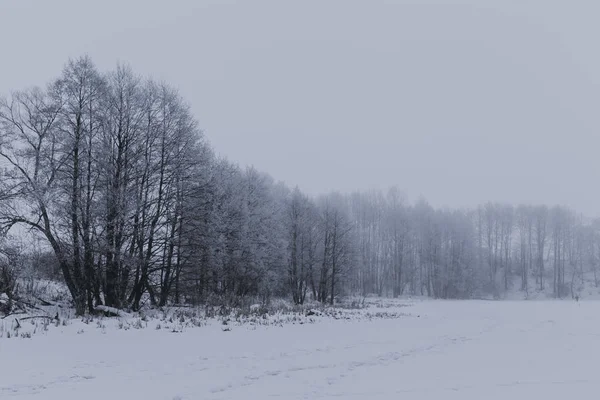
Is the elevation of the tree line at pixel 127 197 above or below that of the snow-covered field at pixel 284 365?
above

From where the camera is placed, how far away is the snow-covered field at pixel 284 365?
262 inches

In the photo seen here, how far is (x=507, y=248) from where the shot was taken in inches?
3410

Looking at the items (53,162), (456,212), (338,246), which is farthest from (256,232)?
(456,212)

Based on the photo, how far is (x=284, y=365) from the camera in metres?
8.86

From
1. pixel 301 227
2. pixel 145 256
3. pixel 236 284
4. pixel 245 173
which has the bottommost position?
pixel 236 284

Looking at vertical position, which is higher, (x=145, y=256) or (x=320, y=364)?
(x=145, y=256)

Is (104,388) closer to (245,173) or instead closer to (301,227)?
(245,173)

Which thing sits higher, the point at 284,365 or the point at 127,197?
the point at 127,197

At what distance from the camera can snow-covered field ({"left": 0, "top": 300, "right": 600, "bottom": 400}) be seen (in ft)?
21.9

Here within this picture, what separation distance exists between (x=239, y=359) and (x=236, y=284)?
28.0 metres

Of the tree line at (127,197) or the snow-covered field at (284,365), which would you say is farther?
the tree line at (127,197)

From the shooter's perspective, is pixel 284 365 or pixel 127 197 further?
pixel 127 197

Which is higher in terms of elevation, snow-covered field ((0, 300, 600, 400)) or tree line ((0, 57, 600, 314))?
tree line ((0, 57, 600, 314))

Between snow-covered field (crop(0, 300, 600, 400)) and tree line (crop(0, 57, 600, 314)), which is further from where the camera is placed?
tree line (crop(0, 57, 600, 314))
